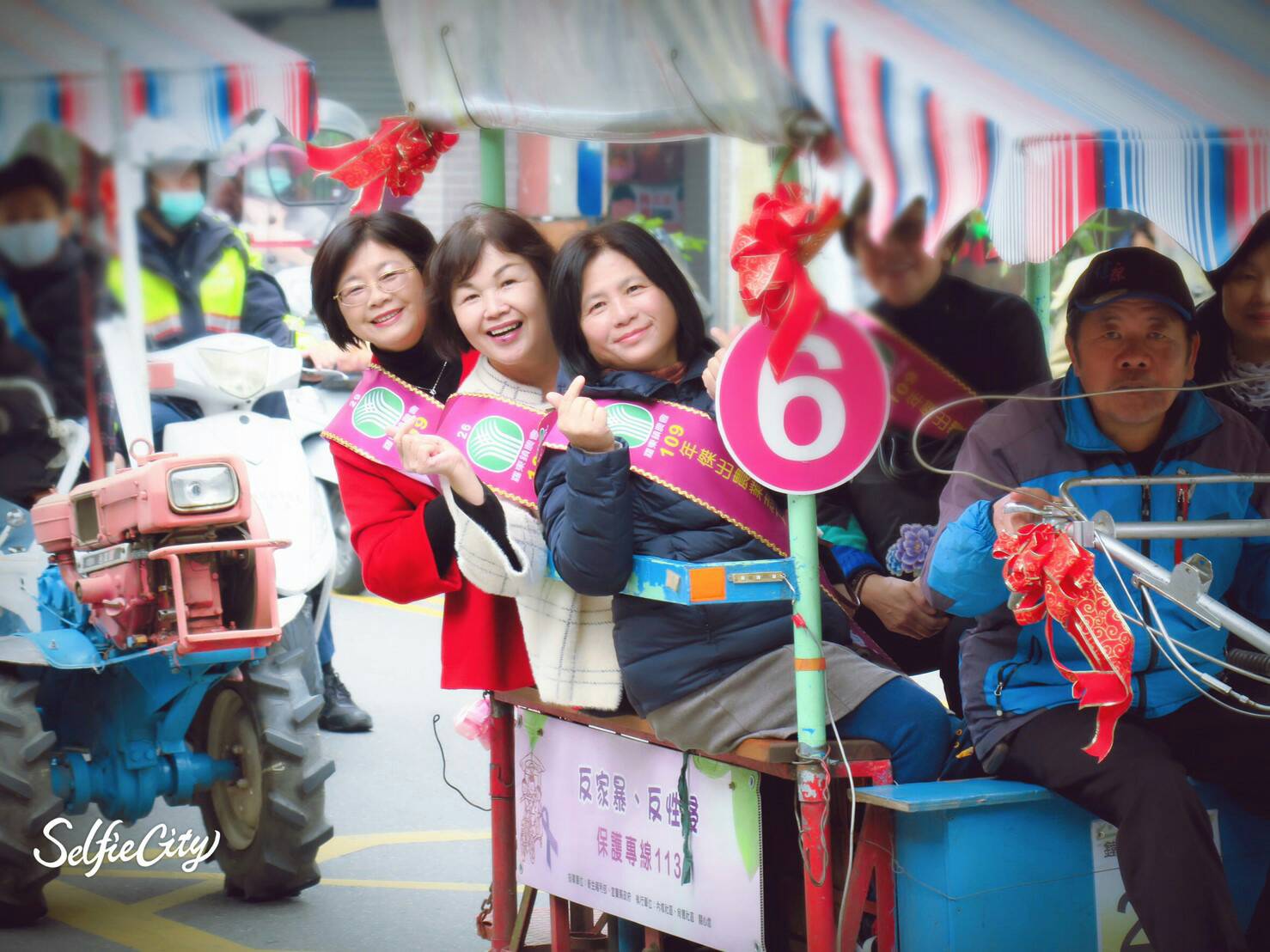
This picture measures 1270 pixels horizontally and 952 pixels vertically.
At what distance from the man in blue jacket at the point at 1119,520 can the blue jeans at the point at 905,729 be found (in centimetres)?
9

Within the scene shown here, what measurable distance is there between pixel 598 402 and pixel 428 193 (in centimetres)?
164

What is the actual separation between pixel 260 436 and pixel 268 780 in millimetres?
1131

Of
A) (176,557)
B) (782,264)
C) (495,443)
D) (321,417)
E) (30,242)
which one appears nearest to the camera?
(30,242)

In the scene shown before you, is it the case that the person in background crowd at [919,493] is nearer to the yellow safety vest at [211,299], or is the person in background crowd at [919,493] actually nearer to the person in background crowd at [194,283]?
the person in background crowd at [194,283]

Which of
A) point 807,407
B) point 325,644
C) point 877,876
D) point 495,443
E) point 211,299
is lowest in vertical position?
point 325,644

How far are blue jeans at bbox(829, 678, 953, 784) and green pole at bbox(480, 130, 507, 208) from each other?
1.61 metres

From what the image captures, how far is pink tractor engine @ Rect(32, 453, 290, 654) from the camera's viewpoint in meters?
4.44

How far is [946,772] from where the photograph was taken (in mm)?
3537

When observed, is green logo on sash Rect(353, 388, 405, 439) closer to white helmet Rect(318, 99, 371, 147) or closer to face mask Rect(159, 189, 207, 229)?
white helmet Rect(318, 99, 371, 147)

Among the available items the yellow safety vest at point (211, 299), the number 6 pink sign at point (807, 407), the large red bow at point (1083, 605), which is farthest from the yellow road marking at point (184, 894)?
the large red bow at point (1083, 605)

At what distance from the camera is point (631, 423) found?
3.49 metres

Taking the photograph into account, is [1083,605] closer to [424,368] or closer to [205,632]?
[424,368]

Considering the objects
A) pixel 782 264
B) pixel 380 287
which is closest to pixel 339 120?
pixel 380 287

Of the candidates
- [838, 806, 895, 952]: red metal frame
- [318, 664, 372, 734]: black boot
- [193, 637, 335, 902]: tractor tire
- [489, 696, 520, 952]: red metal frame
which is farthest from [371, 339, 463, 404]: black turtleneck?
[318, 664, 372, 734]: black boot
